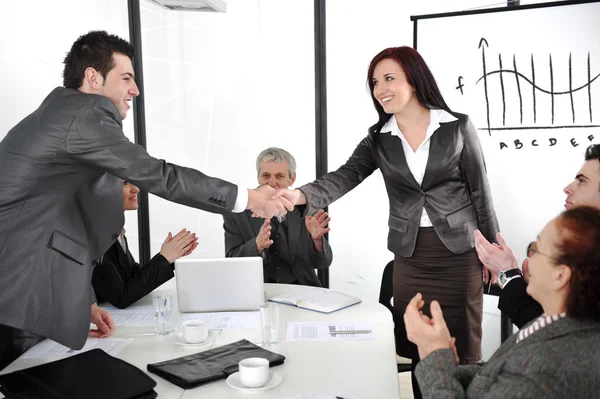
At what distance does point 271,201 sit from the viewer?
8.73 ft

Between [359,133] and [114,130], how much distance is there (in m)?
2.37

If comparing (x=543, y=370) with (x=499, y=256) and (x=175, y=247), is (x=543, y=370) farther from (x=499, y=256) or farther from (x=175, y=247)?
Answer: (x=175, y=247)

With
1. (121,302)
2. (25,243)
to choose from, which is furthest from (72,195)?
(121,302)

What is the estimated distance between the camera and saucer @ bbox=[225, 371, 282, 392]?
165cm

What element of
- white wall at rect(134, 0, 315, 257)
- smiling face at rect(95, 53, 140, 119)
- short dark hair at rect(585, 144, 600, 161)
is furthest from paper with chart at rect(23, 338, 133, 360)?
white wall at rect(134, 0, 315, 257)

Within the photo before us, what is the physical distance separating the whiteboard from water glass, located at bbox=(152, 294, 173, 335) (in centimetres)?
237

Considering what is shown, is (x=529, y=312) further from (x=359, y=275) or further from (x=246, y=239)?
(x=359, y=275)

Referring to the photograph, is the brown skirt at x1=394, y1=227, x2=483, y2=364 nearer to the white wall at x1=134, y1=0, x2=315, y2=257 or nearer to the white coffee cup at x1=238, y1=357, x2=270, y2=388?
the white coffee cup at x1=238, y1=357, x2=270, y2=388

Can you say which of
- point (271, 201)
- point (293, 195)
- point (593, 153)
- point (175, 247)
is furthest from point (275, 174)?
point (593, 153)

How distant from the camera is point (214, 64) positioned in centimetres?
430

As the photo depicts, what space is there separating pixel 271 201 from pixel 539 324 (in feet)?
4.78

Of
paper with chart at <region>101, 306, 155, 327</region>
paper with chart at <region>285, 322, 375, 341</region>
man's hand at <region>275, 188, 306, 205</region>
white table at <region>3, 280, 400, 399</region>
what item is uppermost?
man's hand at <region>275, 188, 306, 205</region>

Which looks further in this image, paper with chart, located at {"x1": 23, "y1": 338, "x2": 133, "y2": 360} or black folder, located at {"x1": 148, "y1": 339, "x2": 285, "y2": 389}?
paper with chart, located at {"x1": 23, "y1": 338, "x2": 133, "y2": 360}

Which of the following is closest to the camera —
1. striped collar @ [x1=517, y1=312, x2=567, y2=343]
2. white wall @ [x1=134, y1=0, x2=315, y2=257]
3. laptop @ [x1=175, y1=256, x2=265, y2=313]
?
striped collar @ [x1=517, y1=312, x2=567, y2=343]
